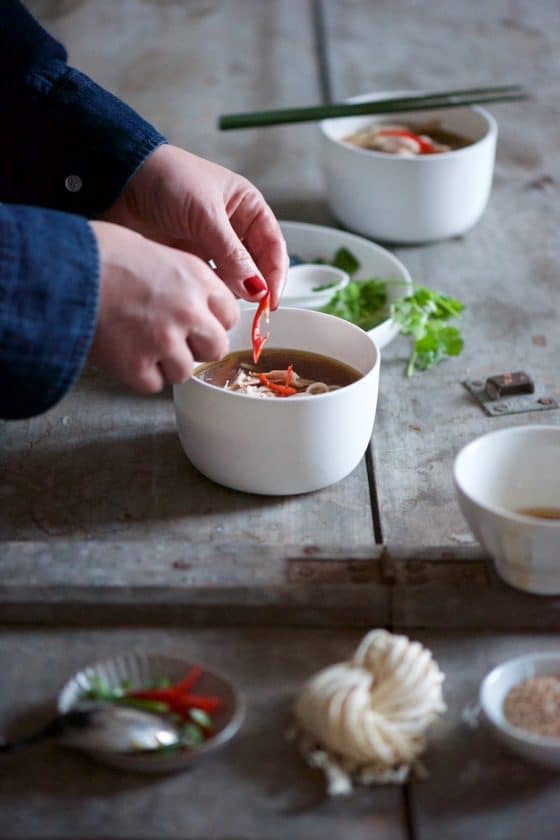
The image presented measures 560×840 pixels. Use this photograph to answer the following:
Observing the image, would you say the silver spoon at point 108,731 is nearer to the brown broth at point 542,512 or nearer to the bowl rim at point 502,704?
the bowl rim at point 502,704

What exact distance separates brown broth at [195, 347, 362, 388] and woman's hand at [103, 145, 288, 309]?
78mm

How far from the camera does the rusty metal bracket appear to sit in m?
1.39

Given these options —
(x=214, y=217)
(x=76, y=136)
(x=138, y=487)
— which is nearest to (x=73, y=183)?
(x=76, y=136)

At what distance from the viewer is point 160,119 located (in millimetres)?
2328

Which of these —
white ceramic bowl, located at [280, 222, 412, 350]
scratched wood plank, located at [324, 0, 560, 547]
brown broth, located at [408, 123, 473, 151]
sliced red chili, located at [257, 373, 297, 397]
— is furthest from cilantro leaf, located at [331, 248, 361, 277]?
sliced red chili, located at [257, 373, 297, 397]

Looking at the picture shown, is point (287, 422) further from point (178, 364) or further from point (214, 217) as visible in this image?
point (214, 217)

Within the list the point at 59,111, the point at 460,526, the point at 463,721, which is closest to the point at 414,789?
the point at 463,721

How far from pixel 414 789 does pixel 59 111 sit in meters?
0.95

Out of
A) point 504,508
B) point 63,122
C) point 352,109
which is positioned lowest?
point 504,508

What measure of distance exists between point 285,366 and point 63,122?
0.44 m

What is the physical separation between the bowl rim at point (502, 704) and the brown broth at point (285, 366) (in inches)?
15.9

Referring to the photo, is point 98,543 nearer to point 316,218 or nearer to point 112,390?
Result: point 112,390

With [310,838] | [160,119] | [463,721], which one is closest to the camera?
[310,838]

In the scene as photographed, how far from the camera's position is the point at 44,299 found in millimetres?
990
